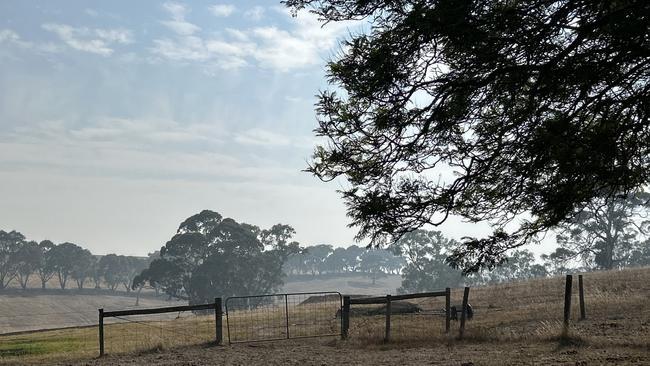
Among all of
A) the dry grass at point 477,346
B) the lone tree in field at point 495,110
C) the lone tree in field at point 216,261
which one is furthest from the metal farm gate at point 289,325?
the lone tree in field at point 216,261

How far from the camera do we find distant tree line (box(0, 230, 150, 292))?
111000 millimetres

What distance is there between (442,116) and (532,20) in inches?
74.0

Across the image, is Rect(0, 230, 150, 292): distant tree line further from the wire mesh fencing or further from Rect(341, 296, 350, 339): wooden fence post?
Rect(341, 296, 350, 339): wooden fence post

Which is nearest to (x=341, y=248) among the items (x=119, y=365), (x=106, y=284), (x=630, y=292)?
(x=106, y=284)

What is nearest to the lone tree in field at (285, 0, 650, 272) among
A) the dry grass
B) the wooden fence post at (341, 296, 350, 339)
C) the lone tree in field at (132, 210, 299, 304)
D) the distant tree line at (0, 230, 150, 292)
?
the dry grass

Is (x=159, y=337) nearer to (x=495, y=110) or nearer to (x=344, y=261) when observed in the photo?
(x=495, y=110)

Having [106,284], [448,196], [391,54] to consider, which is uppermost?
[391,54]

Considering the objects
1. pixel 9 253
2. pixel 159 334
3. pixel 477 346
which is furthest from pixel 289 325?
pixel 9 253

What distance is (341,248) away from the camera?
18050 centimetres

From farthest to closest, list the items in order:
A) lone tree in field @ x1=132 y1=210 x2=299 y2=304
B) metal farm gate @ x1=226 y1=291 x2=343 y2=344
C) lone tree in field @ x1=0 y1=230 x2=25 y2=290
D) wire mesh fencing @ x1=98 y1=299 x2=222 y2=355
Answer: lone tree in field @ x1=0 y1=230 x2=25 y2=290, lone tree in field @ x1=132 y1=210 x2=299 y2=304, metal farm gate @ x1=226 y1=291 x2=343 y2=344, wire mesh fencing @ x1=98 y1=299 x2=222 y2=355

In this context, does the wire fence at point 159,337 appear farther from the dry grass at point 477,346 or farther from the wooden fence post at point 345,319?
the wooden fence post at point 345,319

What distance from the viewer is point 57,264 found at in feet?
377

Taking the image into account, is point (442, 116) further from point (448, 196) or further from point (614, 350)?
point (614, 350)

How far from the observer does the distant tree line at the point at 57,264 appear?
111m
